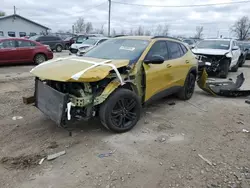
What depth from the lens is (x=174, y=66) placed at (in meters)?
5.29

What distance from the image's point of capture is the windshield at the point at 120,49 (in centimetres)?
445

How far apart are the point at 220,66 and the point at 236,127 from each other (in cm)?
592

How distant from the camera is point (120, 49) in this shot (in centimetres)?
471

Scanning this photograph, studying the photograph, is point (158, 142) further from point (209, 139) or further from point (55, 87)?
point (55, 87)

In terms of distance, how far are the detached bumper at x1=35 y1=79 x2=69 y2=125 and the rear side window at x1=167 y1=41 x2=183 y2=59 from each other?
2864mm

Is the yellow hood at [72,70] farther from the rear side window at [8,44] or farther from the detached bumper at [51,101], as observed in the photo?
the rear side window at [8,44]

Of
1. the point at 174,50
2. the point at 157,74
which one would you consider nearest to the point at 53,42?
the point at 174,50

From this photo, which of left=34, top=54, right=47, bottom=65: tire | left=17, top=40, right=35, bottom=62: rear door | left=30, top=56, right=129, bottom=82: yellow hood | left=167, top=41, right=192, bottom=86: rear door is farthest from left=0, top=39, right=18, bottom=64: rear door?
left=167, top=41, right=192, bottom=86: rear door

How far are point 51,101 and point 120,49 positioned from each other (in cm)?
181

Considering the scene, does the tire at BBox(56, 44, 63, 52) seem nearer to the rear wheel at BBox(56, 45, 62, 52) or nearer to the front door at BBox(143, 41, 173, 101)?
the rear wheel at BBox(56, 45, 62, 52)

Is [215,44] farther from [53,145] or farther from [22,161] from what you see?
[22,161]

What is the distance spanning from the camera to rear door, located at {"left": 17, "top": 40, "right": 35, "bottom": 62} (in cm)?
1142

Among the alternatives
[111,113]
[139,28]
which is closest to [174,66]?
[111,113]

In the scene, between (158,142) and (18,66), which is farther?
(18,66)
